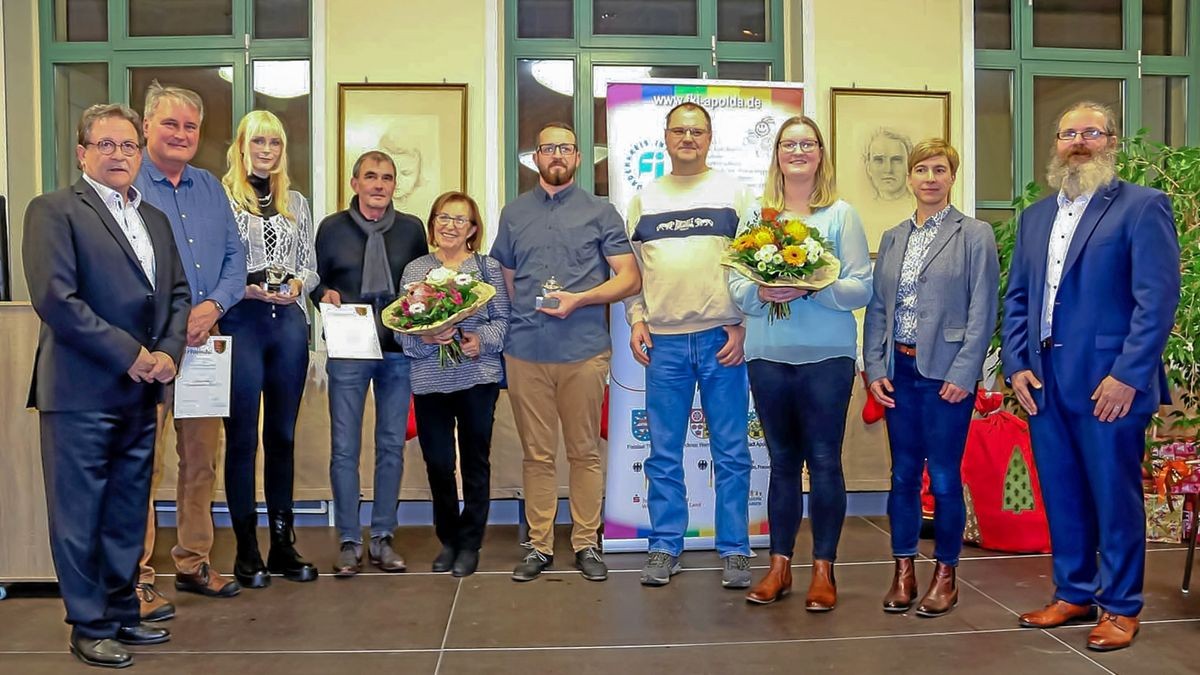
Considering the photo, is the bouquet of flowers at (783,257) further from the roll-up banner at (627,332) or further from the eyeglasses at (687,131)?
the roll-up banner at (627,332)

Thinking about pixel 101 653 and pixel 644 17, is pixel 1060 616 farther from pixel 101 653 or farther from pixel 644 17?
pixel 644 17

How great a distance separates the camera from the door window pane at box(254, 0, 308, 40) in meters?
6.34

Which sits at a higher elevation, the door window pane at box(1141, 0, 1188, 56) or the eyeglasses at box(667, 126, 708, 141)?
the door window pane at box(1141, 0, 1188, 56)

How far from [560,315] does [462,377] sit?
0.48m

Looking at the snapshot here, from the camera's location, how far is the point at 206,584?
152 inches

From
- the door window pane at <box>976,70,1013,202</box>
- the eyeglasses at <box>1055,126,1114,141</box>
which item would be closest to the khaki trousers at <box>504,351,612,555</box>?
the eyeglasses at <box>1055,126,1114,141</box>

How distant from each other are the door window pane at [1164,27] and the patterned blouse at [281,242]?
5.71 m

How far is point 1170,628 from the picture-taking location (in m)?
3.43

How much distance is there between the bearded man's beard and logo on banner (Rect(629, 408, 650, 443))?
1993 mm

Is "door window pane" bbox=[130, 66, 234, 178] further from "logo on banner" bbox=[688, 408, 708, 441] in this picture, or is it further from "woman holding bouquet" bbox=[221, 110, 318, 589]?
"logo on banner" bbox=[688, 408, 708, 441]

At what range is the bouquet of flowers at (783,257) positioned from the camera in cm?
336

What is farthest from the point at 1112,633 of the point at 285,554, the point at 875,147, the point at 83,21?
the point at 83,21

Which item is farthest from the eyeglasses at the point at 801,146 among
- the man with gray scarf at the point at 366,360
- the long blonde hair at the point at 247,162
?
the long blonde hair at the point at 247,162

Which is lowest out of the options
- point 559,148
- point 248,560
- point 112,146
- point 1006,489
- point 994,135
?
point 248,560
